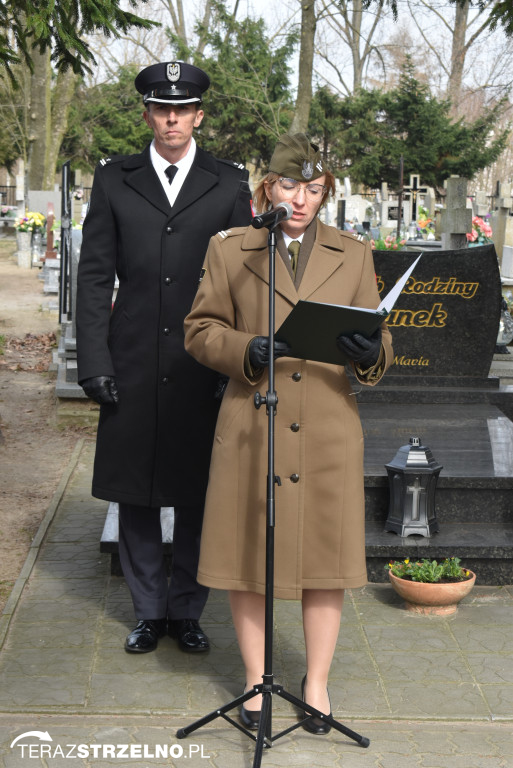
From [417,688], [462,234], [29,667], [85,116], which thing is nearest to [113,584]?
[29,667]

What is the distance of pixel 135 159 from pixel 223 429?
4.24 feet

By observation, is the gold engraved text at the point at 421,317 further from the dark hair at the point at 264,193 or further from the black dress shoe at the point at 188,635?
the dark hair at the point at 264,193

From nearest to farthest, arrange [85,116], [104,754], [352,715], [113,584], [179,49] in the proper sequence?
[104,754]
[352,715]
[113,584]
[179,49]
[85,116]

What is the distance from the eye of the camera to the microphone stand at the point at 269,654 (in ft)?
10.4

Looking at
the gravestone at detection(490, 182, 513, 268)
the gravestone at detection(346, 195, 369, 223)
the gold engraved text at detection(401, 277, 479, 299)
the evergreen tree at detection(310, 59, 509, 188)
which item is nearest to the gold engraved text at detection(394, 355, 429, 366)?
the gold engraved text at detection(401, 277, 479, 299)

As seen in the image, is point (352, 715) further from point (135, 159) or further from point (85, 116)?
point (85, 116)

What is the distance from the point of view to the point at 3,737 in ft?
11.6

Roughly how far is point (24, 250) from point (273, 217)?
22.0 m

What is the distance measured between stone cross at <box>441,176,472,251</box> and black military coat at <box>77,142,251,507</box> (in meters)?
7.02

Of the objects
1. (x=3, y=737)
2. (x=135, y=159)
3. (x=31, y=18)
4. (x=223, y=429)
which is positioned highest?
(x=31, y=18)

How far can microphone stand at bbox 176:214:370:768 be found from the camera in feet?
10.4

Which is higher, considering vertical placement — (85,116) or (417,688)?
(85,116)

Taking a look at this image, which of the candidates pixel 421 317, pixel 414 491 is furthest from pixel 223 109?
pixel 414 491

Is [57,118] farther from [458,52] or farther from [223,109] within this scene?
[458,52]
